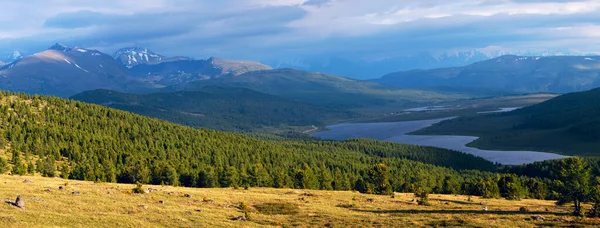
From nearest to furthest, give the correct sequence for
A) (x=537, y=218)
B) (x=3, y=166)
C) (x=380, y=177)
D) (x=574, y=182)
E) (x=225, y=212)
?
(x=225, y=212)
(x=537, y=218)
(x=574, y=182)
(x=3, y=166)
(x=380, y=177)

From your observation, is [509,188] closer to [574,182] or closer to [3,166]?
[574,182]

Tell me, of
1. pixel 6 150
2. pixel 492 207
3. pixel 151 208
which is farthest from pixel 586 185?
pixel 6 150

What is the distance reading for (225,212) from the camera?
6762 centimetres

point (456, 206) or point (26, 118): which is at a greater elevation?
point (26, 118)

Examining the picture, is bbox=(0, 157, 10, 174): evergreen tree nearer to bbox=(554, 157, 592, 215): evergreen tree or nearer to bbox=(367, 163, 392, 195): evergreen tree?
bbox=(367, 163, 392, 195): evergreen tree

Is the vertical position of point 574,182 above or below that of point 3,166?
below

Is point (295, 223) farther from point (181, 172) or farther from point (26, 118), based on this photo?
point (26, 118)

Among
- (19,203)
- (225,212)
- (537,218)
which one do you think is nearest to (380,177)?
(537,218)

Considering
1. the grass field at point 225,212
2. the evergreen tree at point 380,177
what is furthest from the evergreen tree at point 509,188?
the grass field at point 225,212

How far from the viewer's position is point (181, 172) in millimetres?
152375

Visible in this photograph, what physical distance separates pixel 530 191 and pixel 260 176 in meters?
101

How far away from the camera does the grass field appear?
55.4m

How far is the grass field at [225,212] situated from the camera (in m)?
55.4

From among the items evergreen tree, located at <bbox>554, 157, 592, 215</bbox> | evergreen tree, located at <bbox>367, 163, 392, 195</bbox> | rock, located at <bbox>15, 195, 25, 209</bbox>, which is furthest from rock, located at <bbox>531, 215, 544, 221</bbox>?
rock, located at <bbox>15, 195, 25, 209</bbox>
